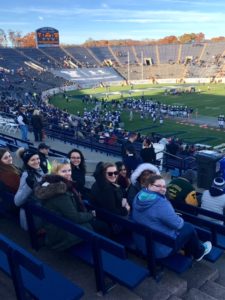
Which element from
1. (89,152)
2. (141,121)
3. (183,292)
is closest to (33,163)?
(183,292)

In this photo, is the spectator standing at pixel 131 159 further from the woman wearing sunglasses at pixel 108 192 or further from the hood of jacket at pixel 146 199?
the hood of jacket at pixel 146 199

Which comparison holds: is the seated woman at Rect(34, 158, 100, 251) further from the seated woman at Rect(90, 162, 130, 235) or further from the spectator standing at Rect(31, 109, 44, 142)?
the spectator standing at Rect(31, 109, 44, 142)

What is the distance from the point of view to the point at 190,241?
4.17 metres

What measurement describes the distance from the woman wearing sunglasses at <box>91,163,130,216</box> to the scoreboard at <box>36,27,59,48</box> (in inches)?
3320

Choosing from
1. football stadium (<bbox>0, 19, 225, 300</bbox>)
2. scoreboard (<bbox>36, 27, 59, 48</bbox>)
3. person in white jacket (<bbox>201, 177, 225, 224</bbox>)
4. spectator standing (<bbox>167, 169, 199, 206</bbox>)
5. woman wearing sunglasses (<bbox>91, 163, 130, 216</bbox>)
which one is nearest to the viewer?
→ football stadium (<bbox>0, 19, 225, 300</bbox>)

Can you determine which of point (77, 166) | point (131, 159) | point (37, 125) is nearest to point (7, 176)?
point (77, 166)

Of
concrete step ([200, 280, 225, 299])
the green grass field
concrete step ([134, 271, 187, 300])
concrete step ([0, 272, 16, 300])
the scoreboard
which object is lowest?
the green grass field

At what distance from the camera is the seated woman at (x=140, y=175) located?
4.55 meters

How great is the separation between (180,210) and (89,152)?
944 cm

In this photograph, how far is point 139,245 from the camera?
4.15 m

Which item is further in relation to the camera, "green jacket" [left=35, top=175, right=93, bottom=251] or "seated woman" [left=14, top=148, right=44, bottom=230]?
"seated woman" [left=14, top=148, right=44, bottom=230]

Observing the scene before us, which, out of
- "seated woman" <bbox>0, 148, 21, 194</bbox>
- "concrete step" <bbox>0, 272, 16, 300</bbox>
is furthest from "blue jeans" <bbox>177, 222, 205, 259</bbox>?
"seated woman" <bbox>0, 148, 21, 194</bbox>

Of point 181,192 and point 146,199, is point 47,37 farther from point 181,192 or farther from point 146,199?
point 146,199

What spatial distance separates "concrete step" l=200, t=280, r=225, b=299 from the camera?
400 centimetres
